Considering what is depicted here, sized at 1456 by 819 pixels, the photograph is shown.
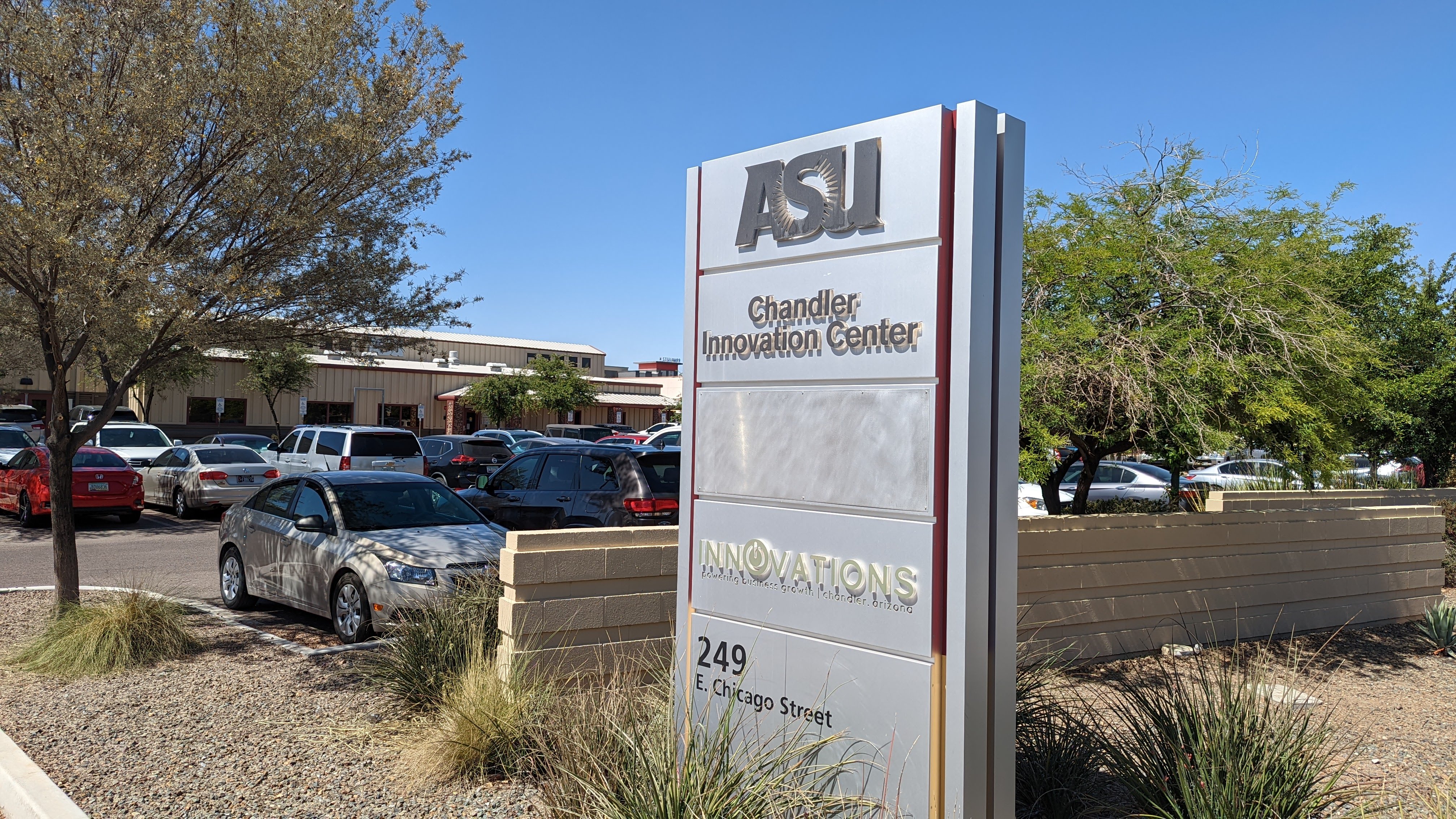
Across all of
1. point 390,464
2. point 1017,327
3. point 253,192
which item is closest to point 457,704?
point 1017,327

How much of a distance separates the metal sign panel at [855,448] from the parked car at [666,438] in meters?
25.3

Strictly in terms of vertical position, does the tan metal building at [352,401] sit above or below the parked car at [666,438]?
above

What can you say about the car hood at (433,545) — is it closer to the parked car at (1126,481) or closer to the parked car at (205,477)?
the parked car at (205,477)

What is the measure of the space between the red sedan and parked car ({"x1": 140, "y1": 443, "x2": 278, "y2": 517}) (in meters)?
0.45

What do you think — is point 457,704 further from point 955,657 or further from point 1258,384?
point 1258,384

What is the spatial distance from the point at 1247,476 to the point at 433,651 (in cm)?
1731

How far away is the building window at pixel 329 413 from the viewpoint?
50000 millimetres

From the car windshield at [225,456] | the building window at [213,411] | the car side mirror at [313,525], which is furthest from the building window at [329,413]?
the car side mirror at [313,525]

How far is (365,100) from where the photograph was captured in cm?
794

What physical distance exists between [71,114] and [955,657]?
22.8 ft

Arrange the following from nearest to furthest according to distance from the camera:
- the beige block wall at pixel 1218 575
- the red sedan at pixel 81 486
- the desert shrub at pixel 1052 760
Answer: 1. the desert shrub at pixel 1052 760
2. the beige block wall at pixel 1218 575
3. the red sedan at pixel 81 486

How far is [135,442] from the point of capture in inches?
886

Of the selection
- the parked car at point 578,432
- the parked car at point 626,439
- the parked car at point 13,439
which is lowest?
the parked car at point 13,439

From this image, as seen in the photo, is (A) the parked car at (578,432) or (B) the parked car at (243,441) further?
(A) the parked car at (578,432)
